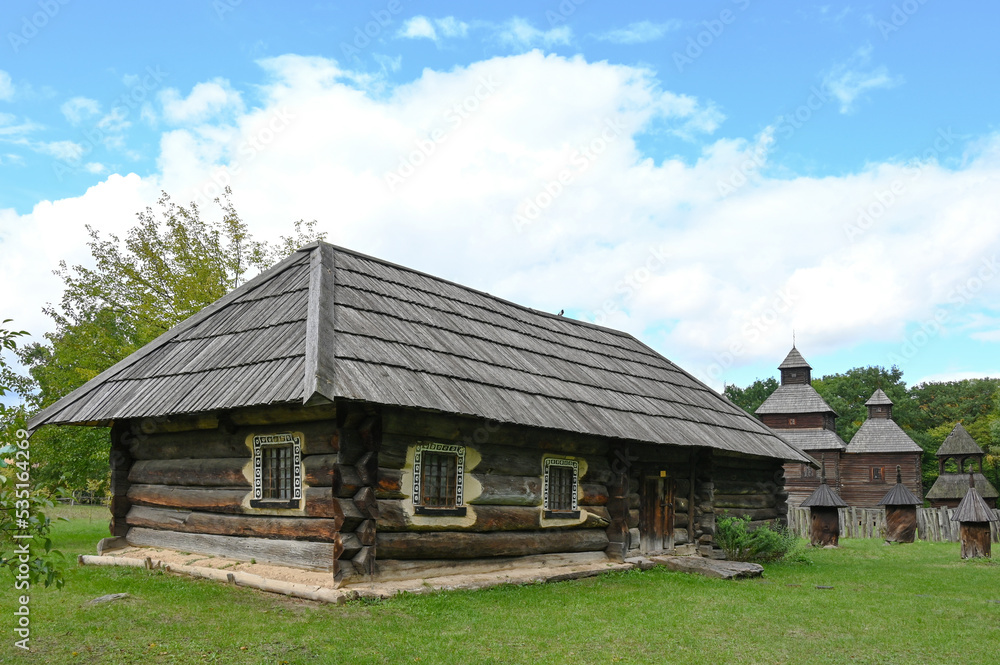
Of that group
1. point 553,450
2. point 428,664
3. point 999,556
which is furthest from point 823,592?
point 999,556

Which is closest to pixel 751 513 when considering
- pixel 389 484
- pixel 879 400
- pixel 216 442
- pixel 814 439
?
pixel 389 484

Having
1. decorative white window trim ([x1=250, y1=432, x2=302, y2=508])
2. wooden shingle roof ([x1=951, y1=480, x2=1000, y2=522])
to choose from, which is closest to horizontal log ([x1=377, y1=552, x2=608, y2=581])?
decorative white window trim ([x1=250, y1=432, x2=302, y2=508])

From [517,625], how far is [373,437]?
2468 millimetres

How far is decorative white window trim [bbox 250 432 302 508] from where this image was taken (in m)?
8.73

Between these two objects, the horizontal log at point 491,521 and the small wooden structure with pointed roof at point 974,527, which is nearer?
the horizontal log at point 491,521

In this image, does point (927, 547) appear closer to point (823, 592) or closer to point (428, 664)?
point (823, 592)

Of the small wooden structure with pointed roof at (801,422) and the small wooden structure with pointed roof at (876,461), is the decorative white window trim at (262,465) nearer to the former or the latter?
the small wooden structure with pointed roof at (801,422)

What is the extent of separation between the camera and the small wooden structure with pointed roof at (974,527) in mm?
15781

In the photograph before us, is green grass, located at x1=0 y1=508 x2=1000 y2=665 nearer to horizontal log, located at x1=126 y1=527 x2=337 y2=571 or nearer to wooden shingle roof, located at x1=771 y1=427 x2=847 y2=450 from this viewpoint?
horizontal log, located at x1=126 y1=527 x2=337 y2=571

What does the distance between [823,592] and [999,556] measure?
28.9 ft

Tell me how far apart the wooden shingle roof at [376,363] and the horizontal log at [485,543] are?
1.52m

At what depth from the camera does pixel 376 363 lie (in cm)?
879

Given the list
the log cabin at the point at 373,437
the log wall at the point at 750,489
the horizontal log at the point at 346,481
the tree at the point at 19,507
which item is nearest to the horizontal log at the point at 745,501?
the log wall at the point at 750,489

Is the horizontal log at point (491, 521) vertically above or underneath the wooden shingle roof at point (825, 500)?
above
